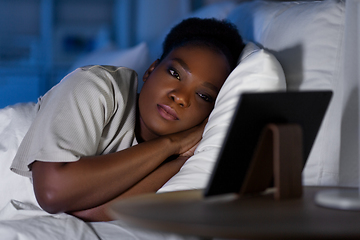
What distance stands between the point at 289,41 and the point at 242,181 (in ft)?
1.85

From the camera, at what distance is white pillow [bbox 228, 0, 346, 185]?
36.2 inches

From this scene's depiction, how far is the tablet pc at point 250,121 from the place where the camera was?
563mm

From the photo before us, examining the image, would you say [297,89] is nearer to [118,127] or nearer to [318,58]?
[318,58]

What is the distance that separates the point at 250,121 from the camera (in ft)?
1.90

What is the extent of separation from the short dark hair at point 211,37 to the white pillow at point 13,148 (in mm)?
484

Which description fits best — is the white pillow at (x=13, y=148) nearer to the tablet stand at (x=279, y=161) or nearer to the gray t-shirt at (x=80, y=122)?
the gray t-shirt at (x=80, y=122)

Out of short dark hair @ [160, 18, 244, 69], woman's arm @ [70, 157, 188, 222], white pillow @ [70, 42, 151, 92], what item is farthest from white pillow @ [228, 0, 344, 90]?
white pillow @ [70, 42, 151, 92]

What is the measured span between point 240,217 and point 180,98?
0.62 metres

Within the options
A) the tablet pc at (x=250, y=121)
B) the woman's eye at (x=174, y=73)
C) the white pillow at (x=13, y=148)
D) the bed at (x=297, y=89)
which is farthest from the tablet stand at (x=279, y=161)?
the white pillow at (x=13, y=148)

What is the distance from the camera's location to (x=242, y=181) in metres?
0.63

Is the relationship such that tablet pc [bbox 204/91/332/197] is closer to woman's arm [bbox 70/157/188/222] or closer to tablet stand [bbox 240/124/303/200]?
tablet stand [bbox 240/124/303/200]

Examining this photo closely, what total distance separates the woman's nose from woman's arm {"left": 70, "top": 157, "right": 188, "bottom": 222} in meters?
0.16

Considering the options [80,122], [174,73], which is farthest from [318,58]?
[80,122]

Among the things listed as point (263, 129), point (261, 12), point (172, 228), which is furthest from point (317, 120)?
point (261, 12)
